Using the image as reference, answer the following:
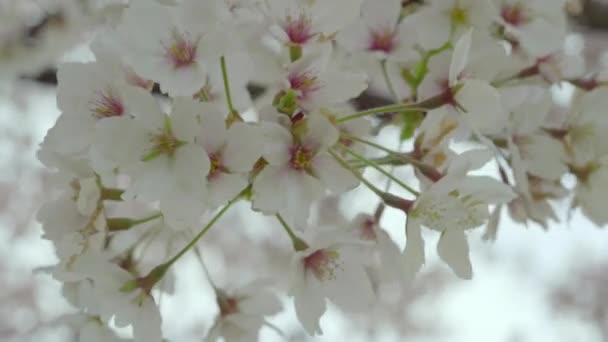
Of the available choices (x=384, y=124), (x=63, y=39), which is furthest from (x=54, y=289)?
(x=384, y=124)

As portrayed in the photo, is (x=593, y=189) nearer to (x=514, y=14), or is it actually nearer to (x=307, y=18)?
(x=514, y=14)

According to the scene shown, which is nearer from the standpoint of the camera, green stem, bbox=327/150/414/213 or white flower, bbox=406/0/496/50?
green stem, bbox=327/150/414/213

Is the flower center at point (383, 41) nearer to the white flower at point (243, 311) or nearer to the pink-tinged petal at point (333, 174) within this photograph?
the pink-tinged petal at point (333, 174)

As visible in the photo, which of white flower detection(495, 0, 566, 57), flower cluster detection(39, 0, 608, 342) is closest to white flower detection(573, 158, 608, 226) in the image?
flower cluster detection(39, 0, 608, 342)

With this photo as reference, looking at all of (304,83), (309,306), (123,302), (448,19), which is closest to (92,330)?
(123,302)

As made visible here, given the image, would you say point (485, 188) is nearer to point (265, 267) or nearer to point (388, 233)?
point (388, 233)

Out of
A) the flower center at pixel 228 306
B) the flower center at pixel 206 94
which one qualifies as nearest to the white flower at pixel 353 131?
the flower center at pixel 206 94

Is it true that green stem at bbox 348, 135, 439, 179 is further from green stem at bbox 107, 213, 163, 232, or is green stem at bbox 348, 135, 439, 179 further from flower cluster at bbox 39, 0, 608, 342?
green stem at bbox 107, 213, 163, 232
